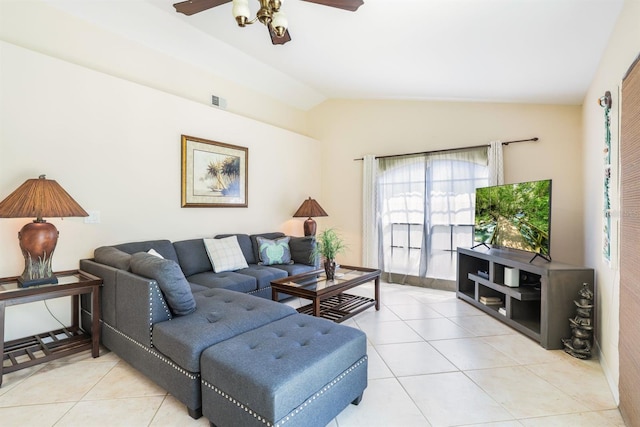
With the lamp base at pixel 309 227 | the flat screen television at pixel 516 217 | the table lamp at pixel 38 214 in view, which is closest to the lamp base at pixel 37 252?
the table lamp at pixel 38 214

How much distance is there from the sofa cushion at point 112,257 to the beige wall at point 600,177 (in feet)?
10.6

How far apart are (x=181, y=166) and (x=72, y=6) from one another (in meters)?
1.70

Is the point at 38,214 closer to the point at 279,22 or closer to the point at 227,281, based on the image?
the point at 227,281

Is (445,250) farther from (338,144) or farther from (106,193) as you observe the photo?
(106,193)

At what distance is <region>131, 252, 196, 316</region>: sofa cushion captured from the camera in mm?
2018

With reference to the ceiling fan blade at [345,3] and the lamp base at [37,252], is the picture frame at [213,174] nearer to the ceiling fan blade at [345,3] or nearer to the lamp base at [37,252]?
the lamp base at [37,252]

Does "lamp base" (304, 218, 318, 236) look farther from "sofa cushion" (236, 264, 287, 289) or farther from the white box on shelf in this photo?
the white box on shelf

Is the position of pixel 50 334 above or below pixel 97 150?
below

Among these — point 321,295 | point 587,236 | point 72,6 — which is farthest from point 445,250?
point 72,6

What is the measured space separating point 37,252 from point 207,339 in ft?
5.49

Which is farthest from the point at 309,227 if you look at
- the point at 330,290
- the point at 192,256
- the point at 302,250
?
the point at 330,290

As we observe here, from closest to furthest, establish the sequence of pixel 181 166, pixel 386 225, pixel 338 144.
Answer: pixel 181 166 → pixel 386 225 → pixel 338 144

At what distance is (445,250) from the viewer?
14.5ft

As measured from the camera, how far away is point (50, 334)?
8.59 feet
